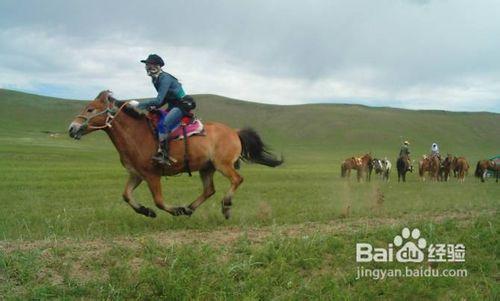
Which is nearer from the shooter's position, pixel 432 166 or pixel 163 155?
pixel 163 155

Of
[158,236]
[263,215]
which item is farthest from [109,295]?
[263,215]

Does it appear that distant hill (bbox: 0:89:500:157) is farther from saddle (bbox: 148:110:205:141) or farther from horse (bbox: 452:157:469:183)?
saddle (bbox: 148:110:205:141)

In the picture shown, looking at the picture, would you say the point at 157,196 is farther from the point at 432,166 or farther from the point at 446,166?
the point at 446,166

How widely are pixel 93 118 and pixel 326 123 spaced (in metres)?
126

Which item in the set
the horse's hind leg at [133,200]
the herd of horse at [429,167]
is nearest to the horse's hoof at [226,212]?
the horse's hind leg at [133,200]

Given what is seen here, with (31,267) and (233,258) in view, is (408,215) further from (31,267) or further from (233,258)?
(31,267)

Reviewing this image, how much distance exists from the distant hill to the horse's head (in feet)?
314

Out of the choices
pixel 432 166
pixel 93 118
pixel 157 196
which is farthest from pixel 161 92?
pixel 432 166

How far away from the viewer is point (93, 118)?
9.66 metres

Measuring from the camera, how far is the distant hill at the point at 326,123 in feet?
381

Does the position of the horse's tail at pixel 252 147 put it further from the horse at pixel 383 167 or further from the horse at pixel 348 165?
the horse at pixel 383 167

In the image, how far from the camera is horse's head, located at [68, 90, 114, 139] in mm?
9539

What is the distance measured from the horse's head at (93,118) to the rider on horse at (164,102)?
0.49 m

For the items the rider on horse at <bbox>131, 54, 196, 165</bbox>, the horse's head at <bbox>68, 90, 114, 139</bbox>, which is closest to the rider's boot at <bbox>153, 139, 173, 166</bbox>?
the rider on horse at <bbox>131, 54, 196, 165</bbox>
